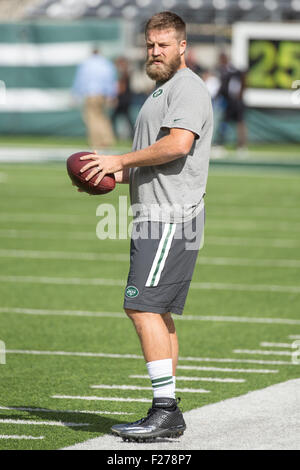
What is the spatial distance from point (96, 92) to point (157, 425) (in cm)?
2292

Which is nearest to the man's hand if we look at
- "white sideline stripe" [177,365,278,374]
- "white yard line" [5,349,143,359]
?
"white sideline stripe" [177,365,278,374]

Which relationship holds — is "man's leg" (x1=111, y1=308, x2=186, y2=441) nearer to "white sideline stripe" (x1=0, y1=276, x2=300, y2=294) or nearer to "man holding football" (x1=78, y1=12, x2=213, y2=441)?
"man holding football" (x1=78, y1=12, x2=213, y2=441)

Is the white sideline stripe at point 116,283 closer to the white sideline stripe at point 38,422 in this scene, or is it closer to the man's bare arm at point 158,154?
the white sideline stripe at point 38,422

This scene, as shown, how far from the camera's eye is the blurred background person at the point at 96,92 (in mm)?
27609

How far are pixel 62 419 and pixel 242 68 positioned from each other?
80.4ft

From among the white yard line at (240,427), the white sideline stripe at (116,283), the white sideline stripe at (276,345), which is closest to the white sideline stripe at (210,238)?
the white sideline stripe at (116,283)

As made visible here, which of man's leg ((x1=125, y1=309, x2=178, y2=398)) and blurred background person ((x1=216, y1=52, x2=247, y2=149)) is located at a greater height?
man's leg ((x1=125, y1=309, x2=178, y2=398))

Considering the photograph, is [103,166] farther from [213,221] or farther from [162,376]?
[213,221]

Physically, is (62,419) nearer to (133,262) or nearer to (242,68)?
(133,262)

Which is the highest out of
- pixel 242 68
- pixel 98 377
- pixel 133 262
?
pixel 133 262

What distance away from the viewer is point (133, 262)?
558 centimetres

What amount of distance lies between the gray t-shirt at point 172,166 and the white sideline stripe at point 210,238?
820 centimetres

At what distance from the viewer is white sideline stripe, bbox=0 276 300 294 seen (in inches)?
424

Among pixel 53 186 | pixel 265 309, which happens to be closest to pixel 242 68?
pixel 53 186
